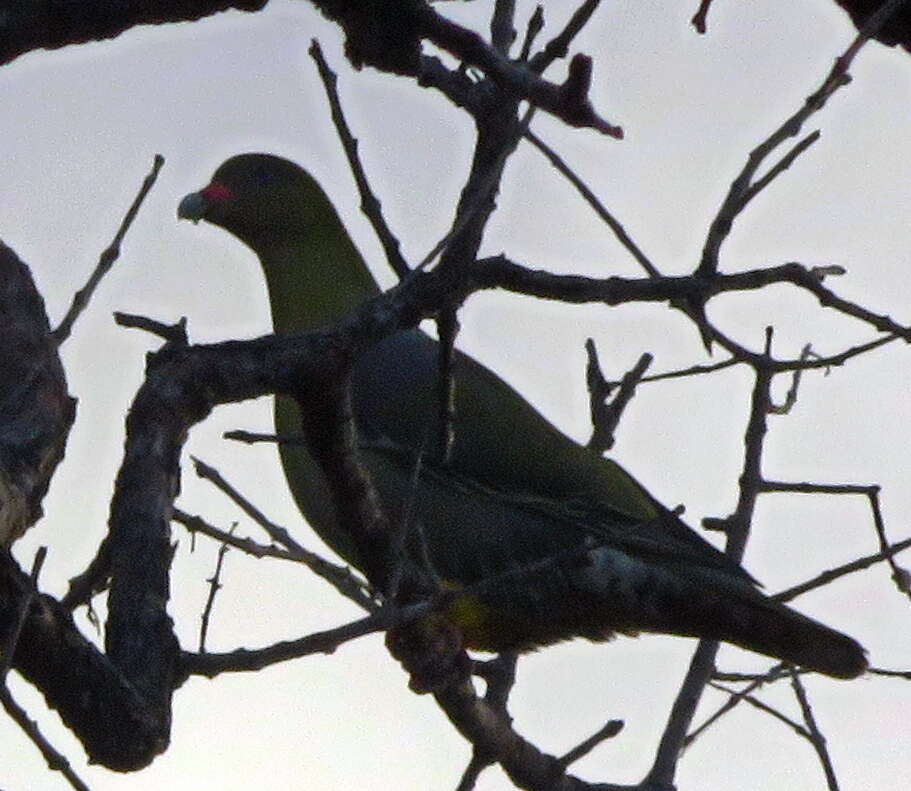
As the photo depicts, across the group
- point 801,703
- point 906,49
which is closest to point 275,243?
point 801,703

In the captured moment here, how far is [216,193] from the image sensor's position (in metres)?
5.02

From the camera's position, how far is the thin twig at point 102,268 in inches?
97.8

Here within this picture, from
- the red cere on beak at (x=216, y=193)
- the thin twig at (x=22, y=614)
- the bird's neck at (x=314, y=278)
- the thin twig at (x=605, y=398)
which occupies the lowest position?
the thin twig at (x=22, y=614)

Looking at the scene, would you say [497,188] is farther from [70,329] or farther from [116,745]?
[116,745]

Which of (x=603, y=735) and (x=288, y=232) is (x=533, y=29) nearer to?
(x=603, y=735)

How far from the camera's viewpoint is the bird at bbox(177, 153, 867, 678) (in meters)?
3.82

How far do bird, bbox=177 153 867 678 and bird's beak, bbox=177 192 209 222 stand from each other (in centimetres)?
26

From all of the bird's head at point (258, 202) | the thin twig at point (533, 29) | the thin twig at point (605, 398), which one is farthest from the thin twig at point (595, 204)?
the bird's head at point (258, 202)

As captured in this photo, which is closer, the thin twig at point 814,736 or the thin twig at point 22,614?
the thin twig at point 22,614

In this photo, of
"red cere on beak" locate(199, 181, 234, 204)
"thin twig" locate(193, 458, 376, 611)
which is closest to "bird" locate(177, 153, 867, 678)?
"red cere on beak" locate(199, 181, 234, 204)

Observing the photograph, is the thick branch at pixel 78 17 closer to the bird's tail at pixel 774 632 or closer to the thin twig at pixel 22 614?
the thin twig at pixel 22 614

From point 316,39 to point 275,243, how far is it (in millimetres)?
2400

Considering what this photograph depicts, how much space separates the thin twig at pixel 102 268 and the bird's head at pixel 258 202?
7.47ft

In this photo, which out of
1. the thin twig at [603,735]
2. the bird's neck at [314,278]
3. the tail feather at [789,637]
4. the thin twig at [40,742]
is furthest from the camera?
the bird's neck at [314,278]
